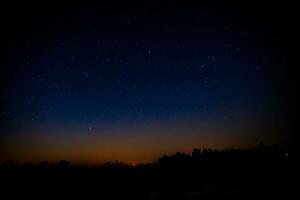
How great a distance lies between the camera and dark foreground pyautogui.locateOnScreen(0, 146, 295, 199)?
2628cm

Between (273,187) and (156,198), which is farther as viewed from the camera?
(156,198)

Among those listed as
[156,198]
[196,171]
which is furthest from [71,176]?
[196,171]

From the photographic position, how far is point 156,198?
30.5m

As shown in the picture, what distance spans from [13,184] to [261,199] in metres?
28.8

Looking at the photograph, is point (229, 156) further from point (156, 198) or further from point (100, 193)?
point (100, 193)

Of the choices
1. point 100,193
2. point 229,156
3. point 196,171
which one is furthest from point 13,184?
point 229,156

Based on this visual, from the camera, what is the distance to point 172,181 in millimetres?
36969

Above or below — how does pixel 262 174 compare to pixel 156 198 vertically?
above

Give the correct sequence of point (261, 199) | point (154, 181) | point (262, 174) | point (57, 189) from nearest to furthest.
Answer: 1. point (261, 199)
2. point (262, 174)
3. point (57, 189)
4. point (154, 181)

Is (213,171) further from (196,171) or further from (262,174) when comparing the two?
Result: (262,174)

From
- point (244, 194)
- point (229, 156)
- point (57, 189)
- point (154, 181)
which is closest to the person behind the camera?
point (244, 194)

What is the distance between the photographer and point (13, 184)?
34.0 m

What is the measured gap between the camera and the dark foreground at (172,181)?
86.2ft

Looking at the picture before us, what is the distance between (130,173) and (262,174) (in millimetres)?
22187
